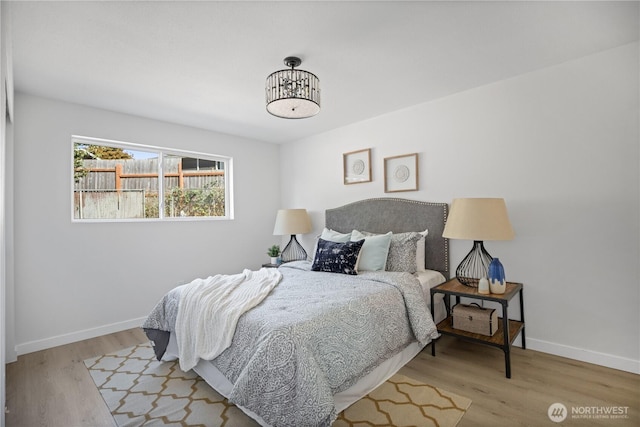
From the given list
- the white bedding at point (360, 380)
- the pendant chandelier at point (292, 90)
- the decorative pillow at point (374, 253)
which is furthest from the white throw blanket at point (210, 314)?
the pendant chandelier at point (292, 90)

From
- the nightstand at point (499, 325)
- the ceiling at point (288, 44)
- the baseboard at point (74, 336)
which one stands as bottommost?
the baseboard at point (74, 336)

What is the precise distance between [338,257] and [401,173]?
1.26 metres

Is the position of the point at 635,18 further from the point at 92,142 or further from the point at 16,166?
the point at 16,166

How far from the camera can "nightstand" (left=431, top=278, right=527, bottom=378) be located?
7.59ft

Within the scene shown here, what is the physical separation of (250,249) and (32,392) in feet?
8.95

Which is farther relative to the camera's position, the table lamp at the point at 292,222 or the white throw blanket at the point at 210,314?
the table lamp at the point at 292,222

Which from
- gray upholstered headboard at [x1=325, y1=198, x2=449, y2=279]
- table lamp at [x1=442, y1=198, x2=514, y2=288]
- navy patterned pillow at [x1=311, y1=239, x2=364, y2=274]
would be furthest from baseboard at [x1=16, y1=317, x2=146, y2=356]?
table lamp at [x1=442, y1=198, x2=514, y2=288]

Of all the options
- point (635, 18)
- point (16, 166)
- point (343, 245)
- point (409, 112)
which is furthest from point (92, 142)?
point (635, 18)

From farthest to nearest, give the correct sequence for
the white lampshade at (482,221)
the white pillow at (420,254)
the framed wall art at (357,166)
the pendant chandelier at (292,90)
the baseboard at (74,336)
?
the framed wall art at (357,166) → the white pillow at (420,254) → the baseboard at (74,336) → the white lampshade at (482,221) → the pendant chandelier at (292,90)

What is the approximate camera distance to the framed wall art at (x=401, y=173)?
3495 millimetres

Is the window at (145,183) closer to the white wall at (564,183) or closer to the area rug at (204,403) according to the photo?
the area rug at (204,403)

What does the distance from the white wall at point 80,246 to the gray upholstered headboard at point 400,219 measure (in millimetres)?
1707

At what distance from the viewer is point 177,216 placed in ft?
13.4

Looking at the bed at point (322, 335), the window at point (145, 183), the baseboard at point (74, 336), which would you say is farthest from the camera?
the window at point (145, 183)
